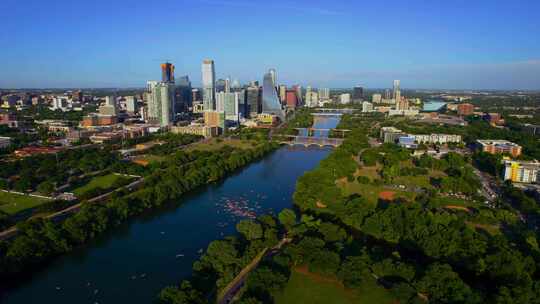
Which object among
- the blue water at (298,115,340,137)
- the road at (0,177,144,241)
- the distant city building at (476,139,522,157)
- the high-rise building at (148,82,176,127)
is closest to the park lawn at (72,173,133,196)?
the road at (0,177,144,241)

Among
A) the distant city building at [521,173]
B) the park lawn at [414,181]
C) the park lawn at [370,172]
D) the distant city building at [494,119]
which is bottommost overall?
the park lawn at [414,181]

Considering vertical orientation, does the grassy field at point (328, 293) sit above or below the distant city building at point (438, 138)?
below

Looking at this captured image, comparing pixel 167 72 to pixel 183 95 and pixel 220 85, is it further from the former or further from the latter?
pixel 220 85

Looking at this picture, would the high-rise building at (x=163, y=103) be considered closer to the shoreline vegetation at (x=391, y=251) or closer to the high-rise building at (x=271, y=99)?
the high-rise building at (x=271, y=99)

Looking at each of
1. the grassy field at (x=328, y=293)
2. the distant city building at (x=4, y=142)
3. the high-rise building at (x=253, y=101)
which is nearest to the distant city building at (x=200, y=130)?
the distant city building at (x=4, y=142)

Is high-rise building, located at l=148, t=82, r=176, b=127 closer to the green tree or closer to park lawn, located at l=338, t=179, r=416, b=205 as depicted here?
park lawn, located at l=338, t=179, r=416, b=205

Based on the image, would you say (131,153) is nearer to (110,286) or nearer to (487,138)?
(110,286)

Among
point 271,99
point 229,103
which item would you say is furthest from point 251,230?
point 271,99
